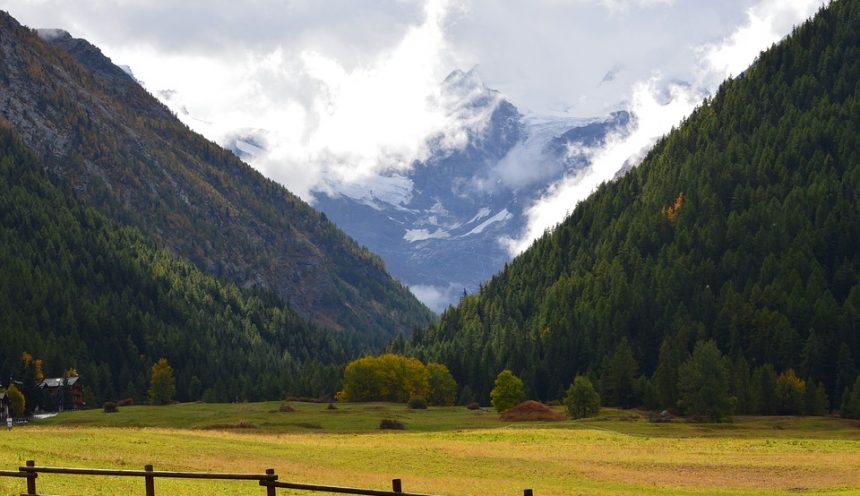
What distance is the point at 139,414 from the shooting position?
15675 centimetres

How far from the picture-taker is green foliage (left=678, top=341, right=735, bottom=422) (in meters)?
154

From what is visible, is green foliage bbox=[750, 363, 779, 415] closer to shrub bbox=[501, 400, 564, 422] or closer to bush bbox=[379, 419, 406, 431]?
shrub bbox=[501, 400, 564, 422]

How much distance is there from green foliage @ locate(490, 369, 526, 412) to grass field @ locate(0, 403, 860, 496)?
171ft

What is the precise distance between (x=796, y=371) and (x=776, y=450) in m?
110

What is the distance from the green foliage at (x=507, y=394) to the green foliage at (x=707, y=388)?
3070 centimetres

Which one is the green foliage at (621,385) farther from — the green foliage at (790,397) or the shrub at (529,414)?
the shrub at (529,414)

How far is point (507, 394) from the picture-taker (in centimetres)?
18850

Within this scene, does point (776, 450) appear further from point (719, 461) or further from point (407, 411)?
point (407, 411)

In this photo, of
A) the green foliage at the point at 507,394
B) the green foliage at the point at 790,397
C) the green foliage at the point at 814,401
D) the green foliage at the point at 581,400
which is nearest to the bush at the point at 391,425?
the green foliage at the point at 581,400

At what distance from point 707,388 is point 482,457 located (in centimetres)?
7640

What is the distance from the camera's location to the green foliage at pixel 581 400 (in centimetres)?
15950

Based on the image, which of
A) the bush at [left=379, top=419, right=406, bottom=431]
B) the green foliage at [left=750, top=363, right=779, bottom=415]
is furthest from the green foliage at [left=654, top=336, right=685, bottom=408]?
the bush at [left=379, top=419, right=406, bottom=431]

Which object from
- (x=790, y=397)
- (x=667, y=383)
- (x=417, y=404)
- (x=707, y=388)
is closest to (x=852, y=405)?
(x=790, y=397)

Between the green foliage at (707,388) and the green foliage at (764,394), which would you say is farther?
the green foliage at (764,394)
